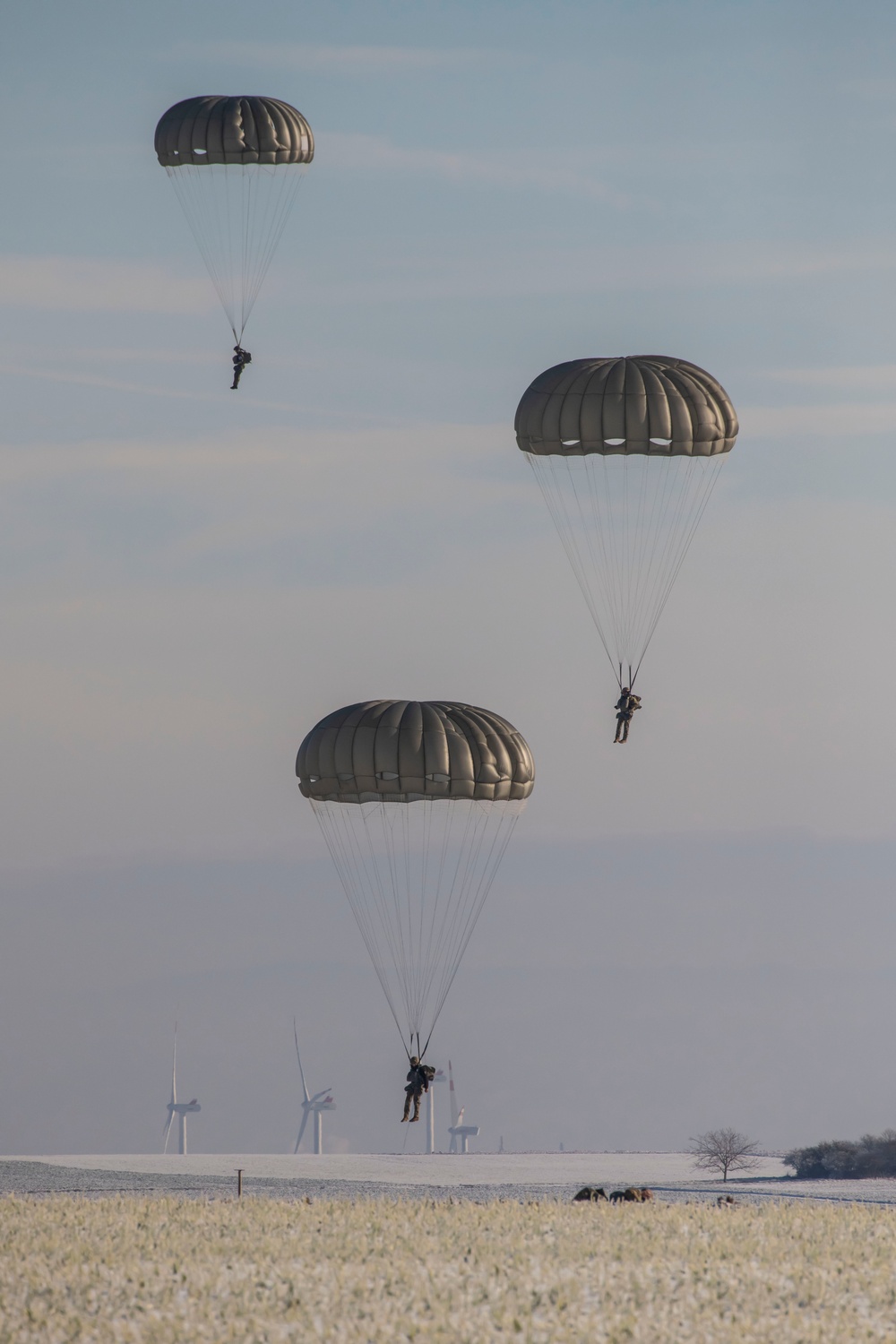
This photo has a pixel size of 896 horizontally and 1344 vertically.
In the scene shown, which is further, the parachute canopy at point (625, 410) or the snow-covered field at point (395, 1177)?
the snow-covered field at point (395, 1177)

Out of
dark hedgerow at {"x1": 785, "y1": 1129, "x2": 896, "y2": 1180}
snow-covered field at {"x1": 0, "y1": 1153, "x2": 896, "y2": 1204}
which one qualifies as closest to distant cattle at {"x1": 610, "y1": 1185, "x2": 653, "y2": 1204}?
snow-covered field at {"x1": 0, "y1": 1153, "x2": 896, "y2": 1204}

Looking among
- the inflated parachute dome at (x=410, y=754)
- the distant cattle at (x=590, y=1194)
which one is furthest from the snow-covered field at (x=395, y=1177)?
the inflated parachute dome at (x=410, y=754)

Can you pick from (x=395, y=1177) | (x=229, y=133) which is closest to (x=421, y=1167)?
(x=395, y=1177)

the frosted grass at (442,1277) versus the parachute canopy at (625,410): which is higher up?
the parachute canopy at (625,410)

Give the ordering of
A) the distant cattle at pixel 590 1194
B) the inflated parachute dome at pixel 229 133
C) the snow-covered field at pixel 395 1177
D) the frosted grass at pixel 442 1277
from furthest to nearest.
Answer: the inflated parachute dome at pixel 229 133 → the snow-covered field at pixel 395 1177 → the distant cattle at pixel 590 1194 → the frosted grass at pixel 442 1277

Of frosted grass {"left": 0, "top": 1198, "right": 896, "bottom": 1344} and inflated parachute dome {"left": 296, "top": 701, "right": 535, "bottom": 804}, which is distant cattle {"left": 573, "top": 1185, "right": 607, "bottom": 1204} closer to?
frosted grass {"left": 0, "top": 1198, "right": 896, "bottom": 1344}

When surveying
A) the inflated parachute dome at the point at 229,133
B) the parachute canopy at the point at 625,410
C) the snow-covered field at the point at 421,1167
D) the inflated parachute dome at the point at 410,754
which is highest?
the inflated parachute dome at the point at 229,133

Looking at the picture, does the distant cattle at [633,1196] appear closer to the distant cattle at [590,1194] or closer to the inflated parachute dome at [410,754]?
the distant cattle at [590,1194]
